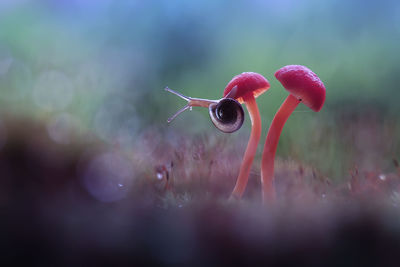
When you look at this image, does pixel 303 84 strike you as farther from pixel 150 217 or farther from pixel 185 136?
Result: pixel 150 217

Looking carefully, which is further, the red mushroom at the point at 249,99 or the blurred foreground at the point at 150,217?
the red mushroom at the point at 249,99

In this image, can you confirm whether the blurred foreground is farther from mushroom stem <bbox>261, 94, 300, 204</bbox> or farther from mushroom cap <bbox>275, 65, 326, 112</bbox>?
mushroom cap <bbox>275, 65, 326, 112</bbox>

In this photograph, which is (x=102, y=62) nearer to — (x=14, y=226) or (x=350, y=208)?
(x=14, y=226)

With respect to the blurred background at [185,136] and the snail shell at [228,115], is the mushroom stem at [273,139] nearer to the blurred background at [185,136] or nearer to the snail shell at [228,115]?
the blurred background at [185,136]

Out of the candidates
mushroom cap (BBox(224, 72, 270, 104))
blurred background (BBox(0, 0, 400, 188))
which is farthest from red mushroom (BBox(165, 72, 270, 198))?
blurred background (BBox(0, 0, 400, 188))

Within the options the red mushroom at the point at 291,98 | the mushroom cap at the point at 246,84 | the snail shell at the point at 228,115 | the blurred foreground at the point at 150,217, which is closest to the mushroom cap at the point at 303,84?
the red mushroom at the point at 291,98
